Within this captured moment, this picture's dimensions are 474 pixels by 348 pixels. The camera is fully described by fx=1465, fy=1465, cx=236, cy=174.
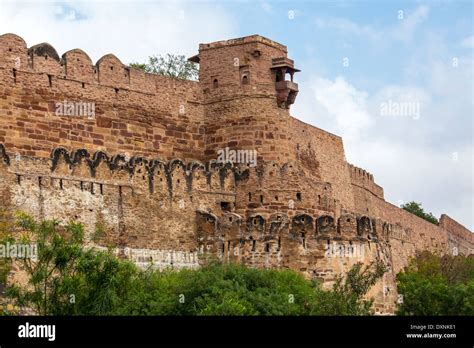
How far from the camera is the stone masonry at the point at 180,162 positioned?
33594mm

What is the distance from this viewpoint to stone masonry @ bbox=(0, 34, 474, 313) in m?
33.6

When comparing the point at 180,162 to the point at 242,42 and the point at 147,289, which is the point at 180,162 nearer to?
the point at 242,42

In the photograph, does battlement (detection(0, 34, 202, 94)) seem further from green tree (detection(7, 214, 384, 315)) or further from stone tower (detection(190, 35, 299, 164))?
green tree (detection(7, 214, 384, 315))


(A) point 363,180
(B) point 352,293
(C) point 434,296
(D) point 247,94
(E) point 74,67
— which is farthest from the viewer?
(A) point 363,180

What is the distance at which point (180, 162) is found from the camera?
3600 cm

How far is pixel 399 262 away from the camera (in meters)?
49.0

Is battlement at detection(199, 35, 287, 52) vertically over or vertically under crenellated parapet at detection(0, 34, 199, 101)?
over

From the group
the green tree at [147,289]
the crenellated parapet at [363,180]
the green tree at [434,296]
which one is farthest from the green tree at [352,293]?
the crenellated parapet at [363,180]

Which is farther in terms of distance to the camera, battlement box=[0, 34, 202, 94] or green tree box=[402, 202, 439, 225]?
green tree box=[402, 202, 439, 225]

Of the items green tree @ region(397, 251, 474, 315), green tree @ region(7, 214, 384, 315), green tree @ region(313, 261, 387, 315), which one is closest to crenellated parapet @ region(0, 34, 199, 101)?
green tree @ region(7, 214, 384, 315)

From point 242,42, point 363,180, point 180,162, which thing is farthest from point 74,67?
point 363,180

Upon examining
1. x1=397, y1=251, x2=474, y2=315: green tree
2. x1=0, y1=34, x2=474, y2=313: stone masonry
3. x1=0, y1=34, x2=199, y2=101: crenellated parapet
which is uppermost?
x1=0, y1=34, x2=199, y2=101: crenellated parapet

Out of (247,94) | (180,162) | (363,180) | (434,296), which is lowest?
(434,296)
